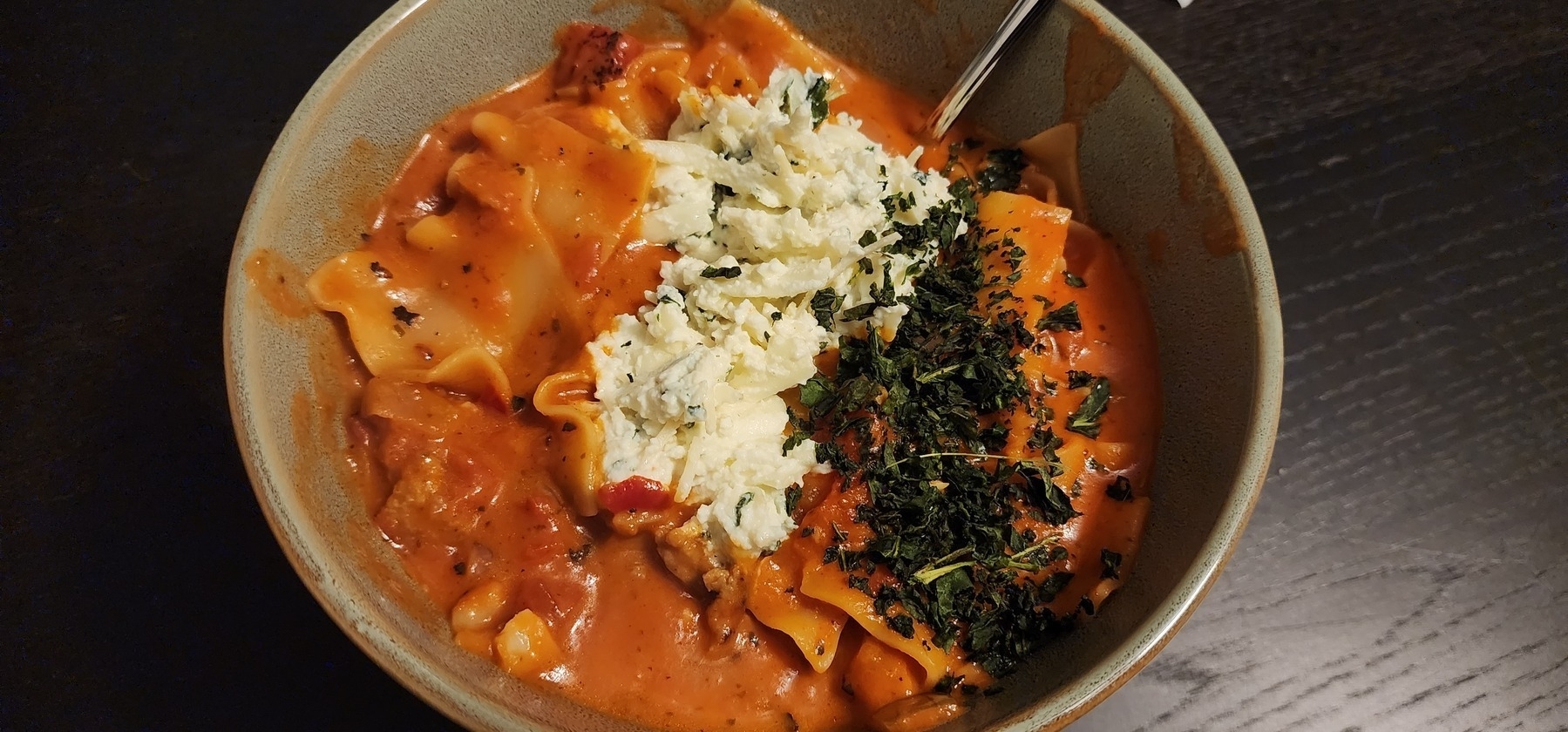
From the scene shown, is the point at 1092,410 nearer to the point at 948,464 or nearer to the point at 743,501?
the point at 948,464

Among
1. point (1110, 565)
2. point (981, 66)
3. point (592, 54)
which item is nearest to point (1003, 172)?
point (981, 66)

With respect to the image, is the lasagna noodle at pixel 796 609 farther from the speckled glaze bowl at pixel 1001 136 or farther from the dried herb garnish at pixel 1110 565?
the dried herb garnish at pixel 1110 565

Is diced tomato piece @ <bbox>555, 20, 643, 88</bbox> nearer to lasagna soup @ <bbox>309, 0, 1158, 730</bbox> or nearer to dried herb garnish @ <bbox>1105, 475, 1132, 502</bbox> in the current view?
lasagna soup @ <bbox>309, 0, 1158, 730</bbox>

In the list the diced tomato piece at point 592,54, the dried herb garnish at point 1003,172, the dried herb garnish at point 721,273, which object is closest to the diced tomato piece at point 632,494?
the dried herb garnish at point 721,273

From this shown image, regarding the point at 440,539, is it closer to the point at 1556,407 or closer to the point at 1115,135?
the point at 1115,135

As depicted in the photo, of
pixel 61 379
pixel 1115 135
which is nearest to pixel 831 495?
pixel 1115 135

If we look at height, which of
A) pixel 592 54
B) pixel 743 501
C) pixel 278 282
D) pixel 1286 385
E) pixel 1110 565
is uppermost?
pixel 592 54

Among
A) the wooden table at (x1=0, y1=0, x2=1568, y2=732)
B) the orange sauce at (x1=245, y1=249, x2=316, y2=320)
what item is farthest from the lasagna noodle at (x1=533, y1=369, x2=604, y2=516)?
the wooden table at (x1=0, y1=0, x2=1568, y2=732)
